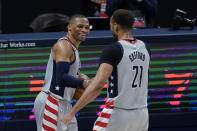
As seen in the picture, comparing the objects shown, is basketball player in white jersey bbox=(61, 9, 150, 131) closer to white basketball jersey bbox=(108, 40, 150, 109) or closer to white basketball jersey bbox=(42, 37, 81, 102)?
white basketball jersey bbox=(108, 40, 150, 109)

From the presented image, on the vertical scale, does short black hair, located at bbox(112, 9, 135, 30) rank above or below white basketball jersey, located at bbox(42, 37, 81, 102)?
above

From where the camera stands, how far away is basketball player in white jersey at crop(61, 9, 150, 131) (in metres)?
5.17

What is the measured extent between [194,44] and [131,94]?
1.74m

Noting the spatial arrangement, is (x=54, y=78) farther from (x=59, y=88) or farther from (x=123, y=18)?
(x=123, y=18)

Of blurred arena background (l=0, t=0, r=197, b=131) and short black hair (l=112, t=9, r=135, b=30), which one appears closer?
short black hair (l=112, t=9, r=135, b=30)

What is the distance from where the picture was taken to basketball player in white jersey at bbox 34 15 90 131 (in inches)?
233

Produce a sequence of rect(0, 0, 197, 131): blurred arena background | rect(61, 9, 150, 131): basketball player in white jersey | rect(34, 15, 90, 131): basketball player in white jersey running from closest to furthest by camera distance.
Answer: rect(61, 9, 150, 131): basketball player in white jersey, rect(34, 15, 90, 131): basketball player in white jersey, rect(0, 0, 197, 131): blurred arena background

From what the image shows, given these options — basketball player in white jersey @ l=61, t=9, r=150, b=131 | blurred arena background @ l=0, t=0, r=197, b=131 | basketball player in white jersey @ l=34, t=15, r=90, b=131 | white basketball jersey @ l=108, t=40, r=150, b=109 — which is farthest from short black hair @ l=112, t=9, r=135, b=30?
blurred arena background @ l=0, t=0, r=197, b=131

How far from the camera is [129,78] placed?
522cm

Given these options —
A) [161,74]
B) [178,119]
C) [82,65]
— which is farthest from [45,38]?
[178,119]

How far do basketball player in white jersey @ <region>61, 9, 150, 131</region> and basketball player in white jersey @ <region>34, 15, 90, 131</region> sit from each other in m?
0.67

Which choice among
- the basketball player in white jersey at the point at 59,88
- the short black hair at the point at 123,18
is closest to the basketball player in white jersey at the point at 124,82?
the short black hair at the point at 123,18

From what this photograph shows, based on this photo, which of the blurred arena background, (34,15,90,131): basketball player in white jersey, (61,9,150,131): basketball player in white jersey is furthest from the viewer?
the blurred arena background

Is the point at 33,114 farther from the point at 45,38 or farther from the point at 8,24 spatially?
the point at 8,24
